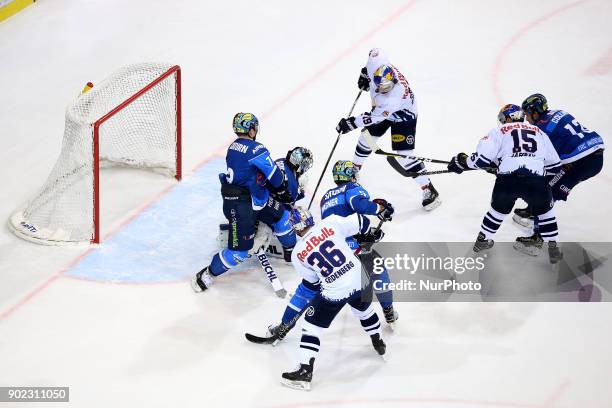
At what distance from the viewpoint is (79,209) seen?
7039 mm

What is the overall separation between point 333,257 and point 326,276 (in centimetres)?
12

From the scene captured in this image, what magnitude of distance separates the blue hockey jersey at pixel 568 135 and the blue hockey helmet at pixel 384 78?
3.46 feet

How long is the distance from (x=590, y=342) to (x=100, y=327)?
2.99 m

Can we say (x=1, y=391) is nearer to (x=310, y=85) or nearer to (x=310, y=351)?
(x=310, y=351)

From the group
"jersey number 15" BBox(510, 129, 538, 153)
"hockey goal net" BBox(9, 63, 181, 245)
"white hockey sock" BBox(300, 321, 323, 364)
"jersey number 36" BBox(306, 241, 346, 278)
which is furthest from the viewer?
"hockey goal net" BBox(9, 63, 181, 245)

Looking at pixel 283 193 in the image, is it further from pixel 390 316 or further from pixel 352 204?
pixel 390 316

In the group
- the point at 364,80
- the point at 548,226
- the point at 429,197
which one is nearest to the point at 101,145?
the point at 364,80

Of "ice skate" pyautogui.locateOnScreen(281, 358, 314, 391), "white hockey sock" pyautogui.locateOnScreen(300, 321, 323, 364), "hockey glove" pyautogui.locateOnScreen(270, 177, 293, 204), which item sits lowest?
"ice skate" pyautogui.locateOnScreen(281, 358, 314, 391)

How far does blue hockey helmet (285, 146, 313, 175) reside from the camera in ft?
22.2

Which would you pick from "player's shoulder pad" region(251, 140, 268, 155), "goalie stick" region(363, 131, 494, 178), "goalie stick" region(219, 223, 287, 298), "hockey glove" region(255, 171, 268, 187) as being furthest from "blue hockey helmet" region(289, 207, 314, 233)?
"goalie stick" region(363, 131, 494, 178)

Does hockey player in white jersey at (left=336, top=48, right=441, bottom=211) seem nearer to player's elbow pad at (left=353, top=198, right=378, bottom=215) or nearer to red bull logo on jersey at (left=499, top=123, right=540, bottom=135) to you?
red bull logo on jersey at (left=499, top=123, right=540, bottom=135)

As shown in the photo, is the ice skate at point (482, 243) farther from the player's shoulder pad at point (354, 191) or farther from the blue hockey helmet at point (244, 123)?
the blue hockey helmet at point (244, 123)

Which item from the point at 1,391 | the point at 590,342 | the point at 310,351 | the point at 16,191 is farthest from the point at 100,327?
the point at 590,342

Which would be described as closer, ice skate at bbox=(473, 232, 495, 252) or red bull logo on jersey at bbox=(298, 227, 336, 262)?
red bull logo on jersey at bbox=(298, 227, 336, 262)
